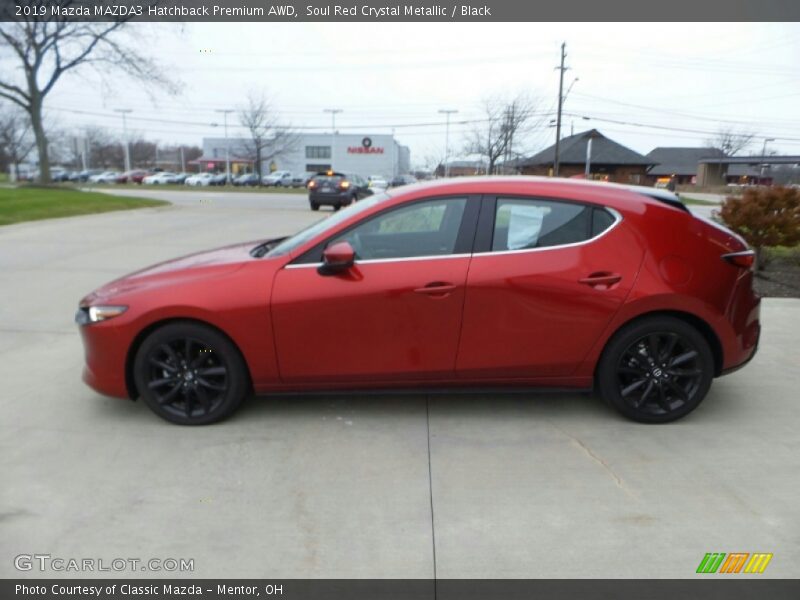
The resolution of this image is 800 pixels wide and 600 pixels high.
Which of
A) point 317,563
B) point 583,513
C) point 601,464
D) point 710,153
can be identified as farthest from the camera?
point 710,153

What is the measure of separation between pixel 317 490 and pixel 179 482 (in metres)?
0.76

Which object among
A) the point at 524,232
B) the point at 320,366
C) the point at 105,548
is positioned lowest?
the point at 105,548

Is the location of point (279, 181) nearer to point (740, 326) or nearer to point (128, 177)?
point (128, 177)

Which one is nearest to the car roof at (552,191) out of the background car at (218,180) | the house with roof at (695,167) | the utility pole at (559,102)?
the utility pole at (559,102)

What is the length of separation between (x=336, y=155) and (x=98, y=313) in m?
93.2

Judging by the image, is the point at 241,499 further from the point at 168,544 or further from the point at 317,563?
the point at 317,563

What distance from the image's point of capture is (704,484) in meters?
3.12

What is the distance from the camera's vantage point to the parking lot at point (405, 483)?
258 cm

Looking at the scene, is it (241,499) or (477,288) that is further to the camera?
(477,288)

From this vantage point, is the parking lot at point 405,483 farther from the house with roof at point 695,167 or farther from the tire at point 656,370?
the house with roof at point 695,167

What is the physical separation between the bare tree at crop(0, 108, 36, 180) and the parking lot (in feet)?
209

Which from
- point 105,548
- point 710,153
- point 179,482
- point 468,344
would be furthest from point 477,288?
point 710,153

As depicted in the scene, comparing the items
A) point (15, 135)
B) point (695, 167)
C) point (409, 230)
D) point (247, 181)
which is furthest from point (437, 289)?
point (15, 135)

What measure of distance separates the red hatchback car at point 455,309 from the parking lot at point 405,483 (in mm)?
297
